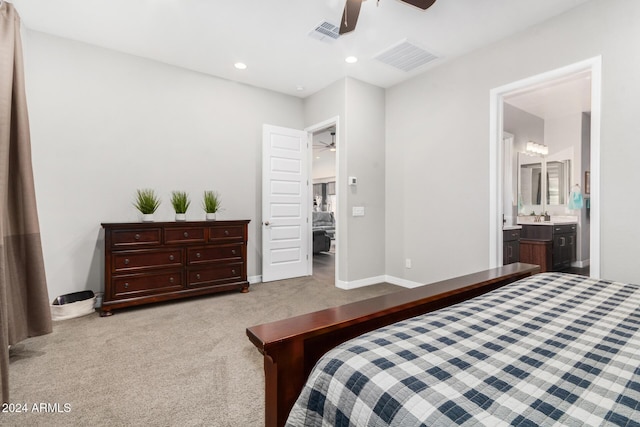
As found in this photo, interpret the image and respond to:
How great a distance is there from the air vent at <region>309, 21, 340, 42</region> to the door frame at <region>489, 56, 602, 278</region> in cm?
177

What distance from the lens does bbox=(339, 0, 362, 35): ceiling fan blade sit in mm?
2212

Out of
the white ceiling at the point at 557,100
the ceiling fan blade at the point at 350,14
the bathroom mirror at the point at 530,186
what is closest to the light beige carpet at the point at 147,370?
the ceiling fan blade at the point at 350,14

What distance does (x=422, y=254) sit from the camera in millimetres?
3986

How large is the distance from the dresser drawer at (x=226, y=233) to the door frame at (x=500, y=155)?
9.48 ft

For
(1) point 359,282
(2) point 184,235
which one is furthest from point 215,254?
(1) point 359,282

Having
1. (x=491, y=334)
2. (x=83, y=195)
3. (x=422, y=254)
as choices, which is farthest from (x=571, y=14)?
(x=83, y=195)

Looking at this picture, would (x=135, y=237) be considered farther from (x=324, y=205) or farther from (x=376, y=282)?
(x=324, y=205)

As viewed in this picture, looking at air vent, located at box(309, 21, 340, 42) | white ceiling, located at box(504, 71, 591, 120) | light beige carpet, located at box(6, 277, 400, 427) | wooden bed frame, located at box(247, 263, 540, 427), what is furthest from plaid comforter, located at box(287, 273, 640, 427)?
white ceiling, located at box(504, 71, 591, 120)

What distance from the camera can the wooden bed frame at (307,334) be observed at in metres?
0.94

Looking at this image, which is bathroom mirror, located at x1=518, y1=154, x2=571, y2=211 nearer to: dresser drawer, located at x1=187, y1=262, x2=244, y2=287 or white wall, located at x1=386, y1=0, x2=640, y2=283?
white wall, located at x1=386, y1=0, x2=640, y2=283

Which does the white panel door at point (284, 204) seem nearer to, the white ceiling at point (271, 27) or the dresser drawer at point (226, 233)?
the dresser drawer at point (226, 233)

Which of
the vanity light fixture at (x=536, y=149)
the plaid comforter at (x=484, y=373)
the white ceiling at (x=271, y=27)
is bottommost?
the plaid comforter at (x=484, y=373)

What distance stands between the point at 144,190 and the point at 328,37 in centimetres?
269

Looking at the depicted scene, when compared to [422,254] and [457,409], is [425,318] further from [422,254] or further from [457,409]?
[422,254]
